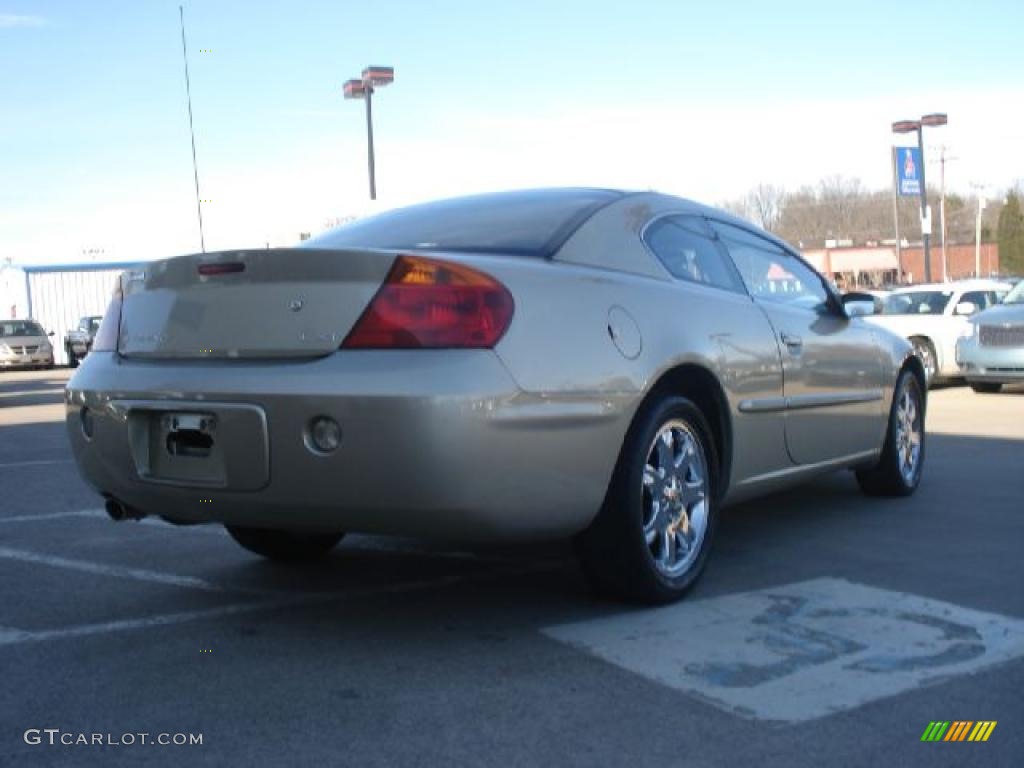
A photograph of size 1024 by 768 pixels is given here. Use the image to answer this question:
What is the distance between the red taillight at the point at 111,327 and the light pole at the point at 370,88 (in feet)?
54.3

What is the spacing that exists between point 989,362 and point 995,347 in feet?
0.59

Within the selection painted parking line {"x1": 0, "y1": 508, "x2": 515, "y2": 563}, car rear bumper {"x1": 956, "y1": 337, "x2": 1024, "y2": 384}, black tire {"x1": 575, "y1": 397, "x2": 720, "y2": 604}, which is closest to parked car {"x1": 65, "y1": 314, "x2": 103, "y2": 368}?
car rear bumper {"x1": 956, "y1": 337, "x2": 1024, "y2": 384}

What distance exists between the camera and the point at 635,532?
150 inches

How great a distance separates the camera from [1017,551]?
4.82 m

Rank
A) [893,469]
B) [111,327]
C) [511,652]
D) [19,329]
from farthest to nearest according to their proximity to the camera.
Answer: [19,329] → [893,469] → [111,327] → [511,652]

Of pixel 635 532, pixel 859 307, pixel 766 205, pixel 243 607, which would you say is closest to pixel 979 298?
pixel 859 307

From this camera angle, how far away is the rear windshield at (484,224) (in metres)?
4.09

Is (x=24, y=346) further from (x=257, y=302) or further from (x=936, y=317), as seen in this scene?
(x=257, y=302)

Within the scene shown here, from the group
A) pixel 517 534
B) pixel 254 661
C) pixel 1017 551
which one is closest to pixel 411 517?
pixel 517 534

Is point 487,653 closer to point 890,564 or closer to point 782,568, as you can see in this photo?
point 782,568

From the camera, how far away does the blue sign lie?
3275 centimetres

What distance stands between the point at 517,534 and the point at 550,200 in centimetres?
155

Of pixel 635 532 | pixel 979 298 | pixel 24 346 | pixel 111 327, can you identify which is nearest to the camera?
pixel 635 532

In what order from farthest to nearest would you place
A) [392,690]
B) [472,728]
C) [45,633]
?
[45,633] → [392,690] → [472,728]
